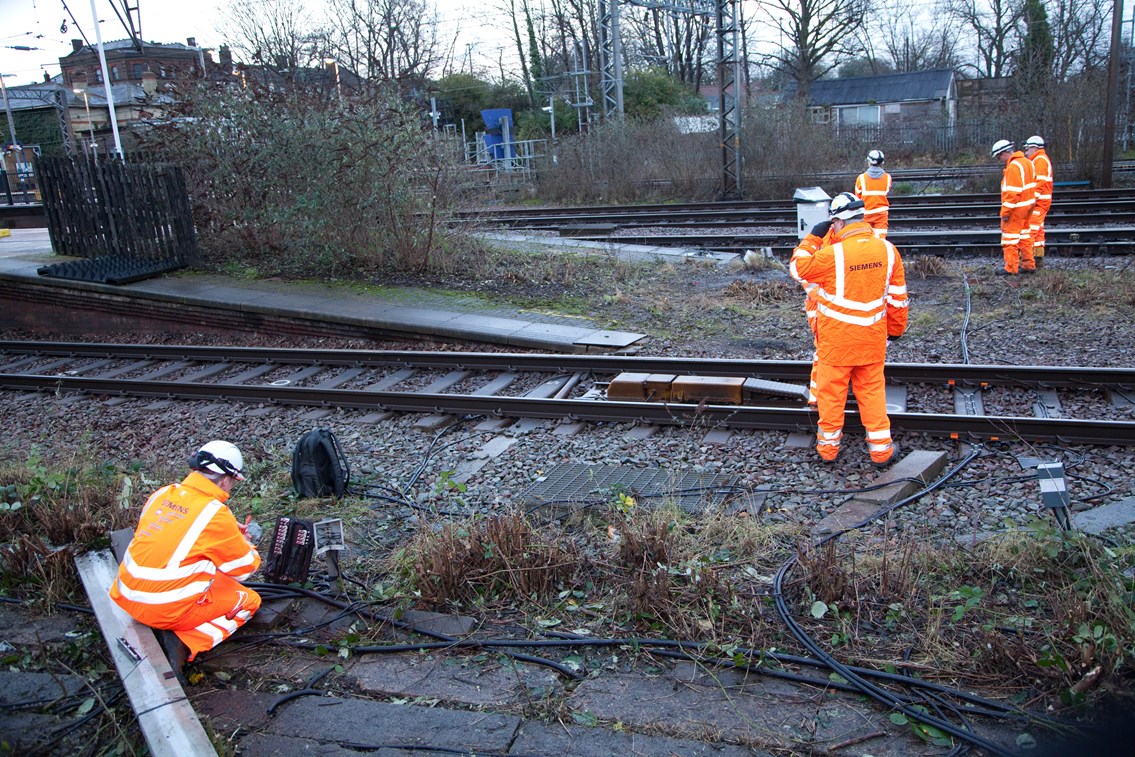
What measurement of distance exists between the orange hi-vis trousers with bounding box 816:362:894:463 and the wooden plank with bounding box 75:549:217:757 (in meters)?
4.88

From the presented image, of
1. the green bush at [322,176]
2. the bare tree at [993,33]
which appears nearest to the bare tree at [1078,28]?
the bare tree at [993,33]

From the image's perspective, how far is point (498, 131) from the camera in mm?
38562

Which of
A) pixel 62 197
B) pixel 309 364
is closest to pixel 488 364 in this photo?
pixel 309 364

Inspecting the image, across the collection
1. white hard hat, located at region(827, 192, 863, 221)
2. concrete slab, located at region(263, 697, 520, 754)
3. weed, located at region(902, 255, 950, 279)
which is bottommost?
concrete slab, located at region(263, 697, 520, 754)

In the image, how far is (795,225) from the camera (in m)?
19.0

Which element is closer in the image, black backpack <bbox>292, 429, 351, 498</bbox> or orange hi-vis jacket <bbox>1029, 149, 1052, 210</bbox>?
black backpack <bbox>292, 429, 351, 498</bbox>

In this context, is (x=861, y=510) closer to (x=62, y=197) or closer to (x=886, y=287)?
(x=886, y=287)

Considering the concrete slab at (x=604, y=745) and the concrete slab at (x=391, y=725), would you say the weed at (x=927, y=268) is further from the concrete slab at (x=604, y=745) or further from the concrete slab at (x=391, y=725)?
the concrete slab at (x=391, y=725)

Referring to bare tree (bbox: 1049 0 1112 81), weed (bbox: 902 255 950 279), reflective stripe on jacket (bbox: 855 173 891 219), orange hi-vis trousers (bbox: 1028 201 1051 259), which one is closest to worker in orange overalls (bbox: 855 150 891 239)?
reflective stripe on jacket (bbox: 855 173 891 219)

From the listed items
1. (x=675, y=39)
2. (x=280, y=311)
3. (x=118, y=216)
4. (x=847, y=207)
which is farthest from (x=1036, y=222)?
(x=675, y=39)

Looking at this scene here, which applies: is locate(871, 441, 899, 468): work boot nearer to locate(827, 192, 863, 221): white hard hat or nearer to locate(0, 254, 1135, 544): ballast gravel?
locate(0, 254, 1135, 544): ballast gravel

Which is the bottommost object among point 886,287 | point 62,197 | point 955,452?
point 955,452

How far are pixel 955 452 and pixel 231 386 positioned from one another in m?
7.65

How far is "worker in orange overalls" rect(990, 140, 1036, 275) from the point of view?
12500mm
